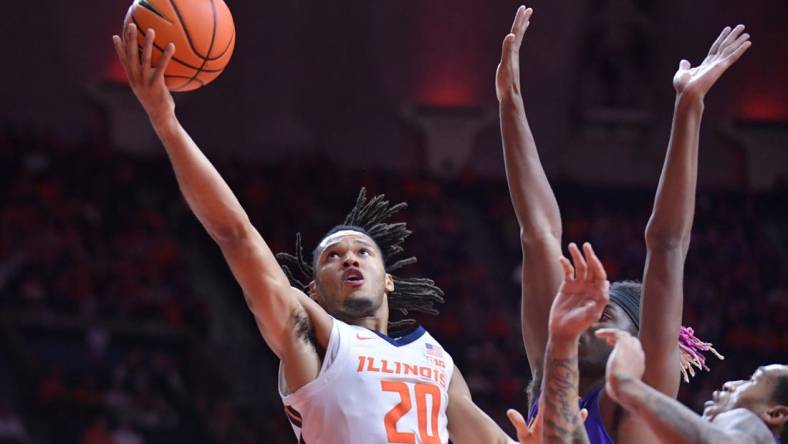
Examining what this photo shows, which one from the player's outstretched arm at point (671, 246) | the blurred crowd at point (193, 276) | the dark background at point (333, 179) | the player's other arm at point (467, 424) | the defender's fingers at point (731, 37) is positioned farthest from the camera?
the dark background at point (333, 179)

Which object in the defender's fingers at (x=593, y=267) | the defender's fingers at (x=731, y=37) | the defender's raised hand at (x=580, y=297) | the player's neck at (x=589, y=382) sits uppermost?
the defender's fingers at (x=731, y=37)

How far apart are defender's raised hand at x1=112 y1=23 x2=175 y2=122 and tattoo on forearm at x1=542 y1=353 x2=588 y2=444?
1.38 m

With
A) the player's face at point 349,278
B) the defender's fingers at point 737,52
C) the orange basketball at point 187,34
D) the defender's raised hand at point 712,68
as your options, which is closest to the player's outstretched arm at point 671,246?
the defender's raised hand at point 712,68

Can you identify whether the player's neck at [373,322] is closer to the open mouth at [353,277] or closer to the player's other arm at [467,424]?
the open mouth at [353,277]

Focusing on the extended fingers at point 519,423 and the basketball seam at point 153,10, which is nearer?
the extended fingers at point 519,423

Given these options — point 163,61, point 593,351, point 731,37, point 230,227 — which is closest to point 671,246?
point 593,351

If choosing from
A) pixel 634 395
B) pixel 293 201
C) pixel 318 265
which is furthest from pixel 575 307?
pixel 293 201

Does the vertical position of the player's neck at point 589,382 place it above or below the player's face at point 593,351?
below

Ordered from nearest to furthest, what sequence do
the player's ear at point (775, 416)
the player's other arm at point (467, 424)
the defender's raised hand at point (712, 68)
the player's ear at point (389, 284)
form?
the player's ear at point (775, 416) → the defender's raised hand at point (712, 68) → the player's other arm at point (467, 424) → the player's ear at point (389, 284)

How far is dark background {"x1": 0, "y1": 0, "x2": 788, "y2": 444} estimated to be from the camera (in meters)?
10.4

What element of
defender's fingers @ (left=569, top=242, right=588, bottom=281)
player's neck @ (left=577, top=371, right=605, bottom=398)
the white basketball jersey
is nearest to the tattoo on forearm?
defender's fingers @ (left=569, top=242, right=588, bottom=281)

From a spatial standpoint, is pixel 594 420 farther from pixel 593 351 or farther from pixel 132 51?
pixel 132 51

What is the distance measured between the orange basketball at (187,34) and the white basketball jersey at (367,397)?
93 cm

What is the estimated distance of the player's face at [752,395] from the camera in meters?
2.97
